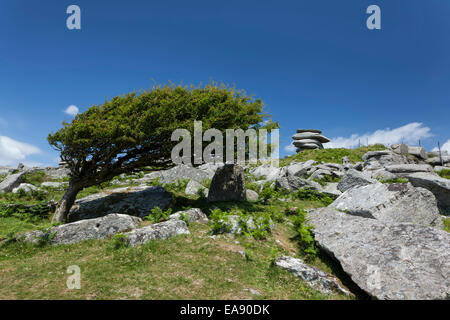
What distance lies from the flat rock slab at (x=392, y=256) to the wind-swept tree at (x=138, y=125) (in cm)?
864

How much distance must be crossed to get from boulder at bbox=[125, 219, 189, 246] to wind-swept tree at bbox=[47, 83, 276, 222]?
5268 mm

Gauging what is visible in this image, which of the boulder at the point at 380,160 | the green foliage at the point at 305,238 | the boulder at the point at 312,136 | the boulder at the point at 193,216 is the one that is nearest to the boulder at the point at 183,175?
the boulder at the point at 193,216

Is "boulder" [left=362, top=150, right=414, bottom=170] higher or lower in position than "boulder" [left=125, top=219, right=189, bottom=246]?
higher

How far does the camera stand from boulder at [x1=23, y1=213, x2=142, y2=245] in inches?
425

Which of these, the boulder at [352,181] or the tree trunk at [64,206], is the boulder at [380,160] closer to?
the boulder at [352,181]

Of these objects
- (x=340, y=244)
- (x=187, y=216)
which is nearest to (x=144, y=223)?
(x=187, y=216)

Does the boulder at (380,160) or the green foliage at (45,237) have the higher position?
the boulder at (380,160)

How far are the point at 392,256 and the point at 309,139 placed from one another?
51.4 meters

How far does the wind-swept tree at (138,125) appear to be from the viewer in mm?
13234

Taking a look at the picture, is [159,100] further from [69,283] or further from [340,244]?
[340,244]

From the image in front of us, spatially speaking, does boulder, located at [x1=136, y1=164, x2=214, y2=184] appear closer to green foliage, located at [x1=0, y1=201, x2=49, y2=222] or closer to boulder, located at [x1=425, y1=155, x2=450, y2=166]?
green foliage, located at [x1=0, y1=201, x2=49, y2=222]

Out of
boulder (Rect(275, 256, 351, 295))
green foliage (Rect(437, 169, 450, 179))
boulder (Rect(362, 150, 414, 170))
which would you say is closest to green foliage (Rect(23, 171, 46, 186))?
boulder (Rect(275, 256, 351, 295))
